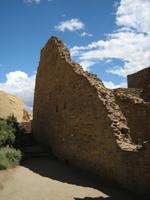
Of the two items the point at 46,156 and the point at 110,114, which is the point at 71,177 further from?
the point at 46,156

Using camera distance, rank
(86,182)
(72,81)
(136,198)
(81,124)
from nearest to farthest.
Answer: (136,198)
(86,182)
(81,124)
(72,81)

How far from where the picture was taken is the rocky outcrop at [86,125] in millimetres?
11102

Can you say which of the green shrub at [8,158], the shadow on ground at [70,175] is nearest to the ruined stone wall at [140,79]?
the shadow on ground at [70,175]

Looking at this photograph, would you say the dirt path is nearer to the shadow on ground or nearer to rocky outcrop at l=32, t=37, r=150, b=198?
the shadow on ground

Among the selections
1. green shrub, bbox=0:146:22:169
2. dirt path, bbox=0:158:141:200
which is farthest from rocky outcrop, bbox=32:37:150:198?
green shrub, bbox=0:146:22:169

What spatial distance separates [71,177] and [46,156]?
13.8 feet

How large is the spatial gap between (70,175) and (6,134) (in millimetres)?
5086

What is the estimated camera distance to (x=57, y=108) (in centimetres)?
1648

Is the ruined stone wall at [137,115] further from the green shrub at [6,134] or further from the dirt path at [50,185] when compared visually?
the green shrub at [6,134]

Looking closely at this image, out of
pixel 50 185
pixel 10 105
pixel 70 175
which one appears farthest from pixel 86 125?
pixel 10 105

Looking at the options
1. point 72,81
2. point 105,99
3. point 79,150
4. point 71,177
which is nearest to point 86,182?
point 71,177

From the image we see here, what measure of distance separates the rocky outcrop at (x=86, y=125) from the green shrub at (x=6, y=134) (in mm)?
1675

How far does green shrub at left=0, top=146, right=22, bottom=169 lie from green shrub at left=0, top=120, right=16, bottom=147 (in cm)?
154

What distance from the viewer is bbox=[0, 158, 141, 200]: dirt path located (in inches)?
408
